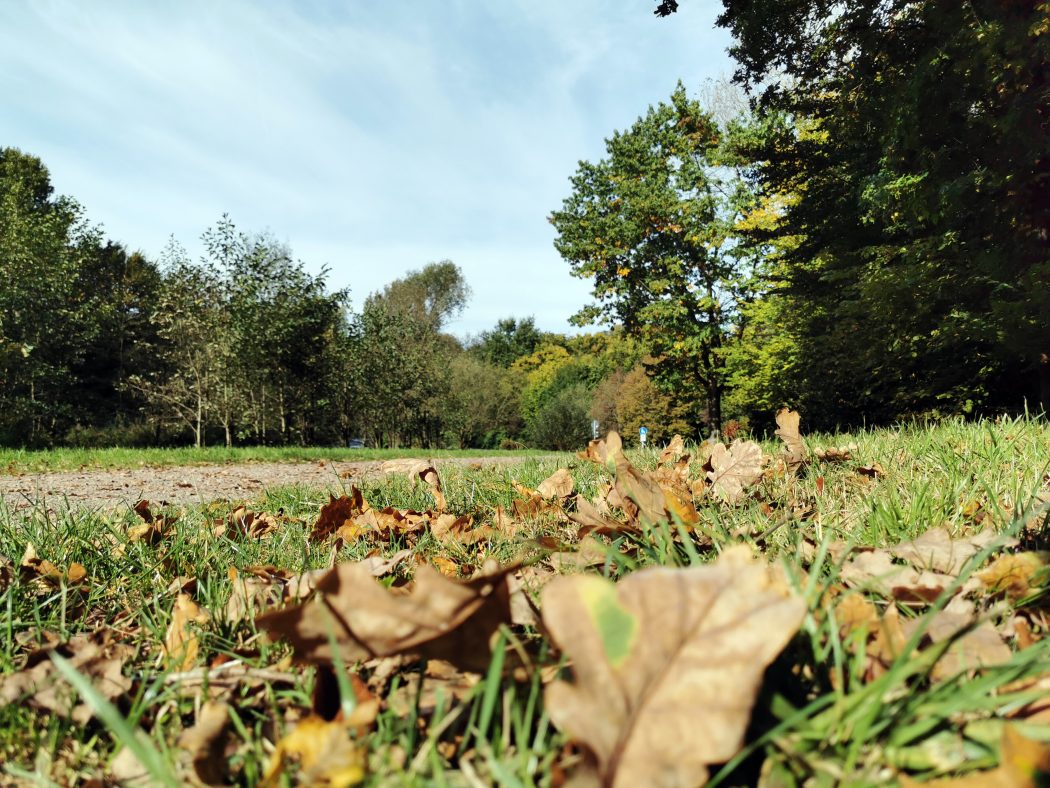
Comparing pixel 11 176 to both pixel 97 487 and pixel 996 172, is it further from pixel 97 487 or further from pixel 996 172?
pixel 996 172

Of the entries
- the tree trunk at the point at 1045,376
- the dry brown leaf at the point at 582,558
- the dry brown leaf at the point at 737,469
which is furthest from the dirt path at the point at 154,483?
the tree trunk at the point at 1045,376

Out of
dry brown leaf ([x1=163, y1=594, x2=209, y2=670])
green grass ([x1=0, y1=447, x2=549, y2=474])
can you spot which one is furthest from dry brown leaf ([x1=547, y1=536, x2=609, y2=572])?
green grass ([x1=0, y1=447, x2=549, y2=474])

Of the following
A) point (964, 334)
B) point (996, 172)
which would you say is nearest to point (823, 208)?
point (964, 334)

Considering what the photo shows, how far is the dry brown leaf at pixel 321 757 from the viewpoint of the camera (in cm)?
52

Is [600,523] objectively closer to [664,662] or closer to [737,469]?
[737,469]

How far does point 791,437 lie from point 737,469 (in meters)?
0.51

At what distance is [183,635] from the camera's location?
1015 mm

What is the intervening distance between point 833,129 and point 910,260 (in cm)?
389

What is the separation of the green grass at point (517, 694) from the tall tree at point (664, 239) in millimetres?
18870

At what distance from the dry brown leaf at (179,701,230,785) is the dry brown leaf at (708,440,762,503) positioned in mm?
1502

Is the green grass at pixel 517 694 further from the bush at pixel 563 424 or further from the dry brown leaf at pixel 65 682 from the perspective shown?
the bush at pixel 563 424

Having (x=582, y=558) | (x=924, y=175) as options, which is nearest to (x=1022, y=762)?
(x=582, y=558)

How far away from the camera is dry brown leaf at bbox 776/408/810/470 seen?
7.39ft

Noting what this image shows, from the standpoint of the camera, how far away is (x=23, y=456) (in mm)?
10156
